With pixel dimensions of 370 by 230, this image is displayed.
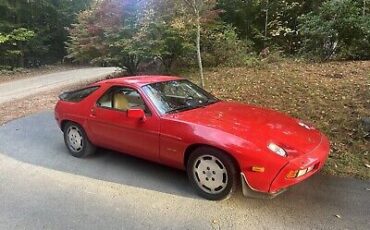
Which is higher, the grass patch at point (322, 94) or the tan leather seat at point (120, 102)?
the tan leather seat at point (120, 102)

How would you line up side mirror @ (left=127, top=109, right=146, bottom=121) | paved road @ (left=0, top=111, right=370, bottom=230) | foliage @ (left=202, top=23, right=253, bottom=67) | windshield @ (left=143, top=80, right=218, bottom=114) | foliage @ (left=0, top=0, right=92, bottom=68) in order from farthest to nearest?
foliage @ (left=0, top=0, right=92, bottom=68) < foliage @ (left=202, top=23, right=253, bottom=67) < windshield @ (left=143, top=80, right=218, bottom=114) < side mirror @ (left=127, top=109, right=146, bottom=121) < paved road @ (left=0, top=111, right=370, bottom=230)

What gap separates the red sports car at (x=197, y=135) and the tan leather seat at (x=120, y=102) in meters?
0.01

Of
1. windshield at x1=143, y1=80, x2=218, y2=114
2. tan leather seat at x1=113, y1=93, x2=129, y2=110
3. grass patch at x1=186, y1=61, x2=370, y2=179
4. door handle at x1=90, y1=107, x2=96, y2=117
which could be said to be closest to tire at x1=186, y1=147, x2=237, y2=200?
windshield at x1=143, y1=80, x2=218, y2=114

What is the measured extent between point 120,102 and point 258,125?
188 cm

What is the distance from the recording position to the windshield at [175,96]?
4.59 meters

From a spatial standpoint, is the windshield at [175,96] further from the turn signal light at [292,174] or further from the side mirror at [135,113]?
the turn signal light at [292,174]

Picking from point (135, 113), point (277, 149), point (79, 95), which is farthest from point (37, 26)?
point (277, 149)

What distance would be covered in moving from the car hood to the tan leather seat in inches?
Answer: 33.2

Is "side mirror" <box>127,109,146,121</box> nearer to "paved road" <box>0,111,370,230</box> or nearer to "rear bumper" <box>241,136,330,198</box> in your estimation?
"paved road" <box>0,111,370,230</box>

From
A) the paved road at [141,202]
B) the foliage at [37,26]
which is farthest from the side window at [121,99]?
the foliage at [37,26]

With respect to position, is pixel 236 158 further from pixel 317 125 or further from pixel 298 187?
pixel 317 125

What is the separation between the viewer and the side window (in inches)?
186

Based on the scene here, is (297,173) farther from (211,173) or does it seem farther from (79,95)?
(79,95)

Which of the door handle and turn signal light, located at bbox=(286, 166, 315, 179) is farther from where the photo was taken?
the door handle
